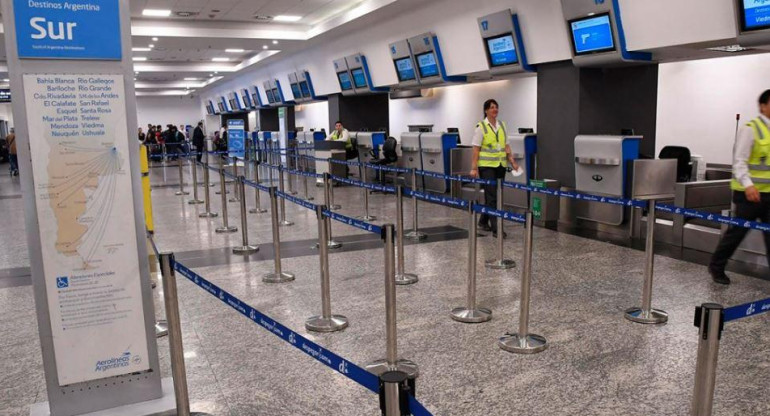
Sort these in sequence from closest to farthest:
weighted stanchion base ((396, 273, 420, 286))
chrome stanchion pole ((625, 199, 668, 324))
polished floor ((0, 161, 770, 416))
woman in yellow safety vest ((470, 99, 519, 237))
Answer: polished floor ((0, 161, 770, 416))
chrome stanchion pole ((625, 199, 668, 324))
weighted stanchion base ((396, 273, 420, 286))
woman in yellow safety vest ((470, 99, 519, 237))

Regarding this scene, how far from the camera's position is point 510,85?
16547 mm

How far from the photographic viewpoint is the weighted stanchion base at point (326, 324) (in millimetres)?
4859

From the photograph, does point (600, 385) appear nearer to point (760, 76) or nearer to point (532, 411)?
point (532, 411)

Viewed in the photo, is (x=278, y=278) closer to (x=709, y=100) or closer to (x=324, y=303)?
(x=324, y=303)

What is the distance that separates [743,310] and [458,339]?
2332mm

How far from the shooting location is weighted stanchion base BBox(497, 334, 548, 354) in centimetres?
432

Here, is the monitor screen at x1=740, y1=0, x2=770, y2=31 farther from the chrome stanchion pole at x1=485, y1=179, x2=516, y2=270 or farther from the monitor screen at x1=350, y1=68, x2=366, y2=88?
the monitor screen at x1=350, y1=68, x2=366, y2=88

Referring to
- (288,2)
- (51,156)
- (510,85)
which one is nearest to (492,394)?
(51,156)

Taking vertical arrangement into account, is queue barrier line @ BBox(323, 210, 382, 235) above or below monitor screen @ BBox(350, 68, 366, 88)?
below

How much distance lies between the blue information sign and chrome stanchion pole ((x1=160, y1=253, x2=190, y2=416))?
1.12 meters

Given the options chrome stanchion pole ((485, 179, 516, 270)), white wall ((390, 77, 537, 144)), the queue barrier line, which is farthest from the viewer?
Answer: white wall ((390, 77, 537, 144))

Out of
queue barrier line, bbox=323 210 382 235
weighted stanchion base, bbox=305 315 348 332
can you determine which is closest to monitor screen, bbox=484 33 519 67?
queue barrier line, bbox=323 210 382 235

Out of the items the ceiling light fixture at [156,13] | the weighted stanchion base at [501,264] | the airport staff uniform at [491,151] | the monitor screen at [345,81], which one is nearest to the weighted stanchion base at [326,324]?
the weighted stanchion base at [501,264]

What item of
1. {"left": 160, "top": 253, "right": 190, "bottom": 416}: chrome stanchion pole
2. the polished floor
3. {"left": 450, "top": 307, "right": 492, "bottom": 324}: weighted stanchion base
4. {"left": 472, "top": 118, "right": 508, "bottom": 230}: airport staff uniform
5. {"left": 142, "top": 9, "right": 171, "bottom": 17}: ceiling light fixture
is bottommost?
the polished floor
